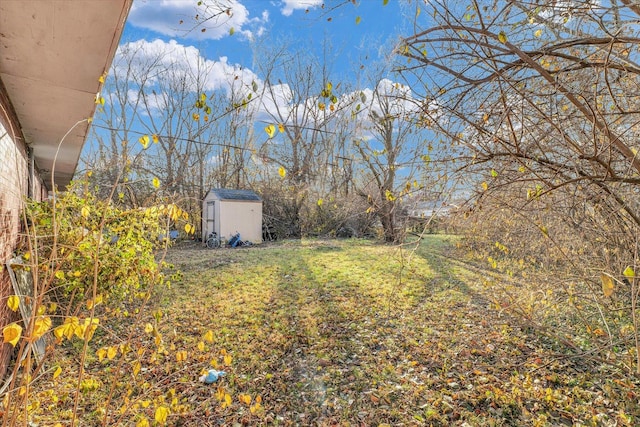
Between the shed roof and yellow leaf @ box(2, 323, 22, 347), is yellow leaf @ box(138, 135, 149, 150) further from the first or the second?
the shed roof

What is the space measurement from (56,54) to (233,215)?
1172 centimetres

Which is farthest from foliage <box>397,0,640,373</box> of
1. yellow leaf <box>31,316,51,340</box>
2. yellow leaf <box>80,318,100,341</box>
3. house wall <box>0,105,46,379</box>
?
house wall <box>0,105,46,379</box>

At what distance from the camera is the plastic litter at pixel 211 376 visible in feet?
10.6

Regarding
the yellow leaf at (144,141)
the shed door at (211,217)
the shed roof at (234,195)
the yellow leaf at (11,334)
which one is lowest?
the yellow leaf at (11,334)

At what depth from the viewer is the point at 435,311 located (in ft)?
16.3

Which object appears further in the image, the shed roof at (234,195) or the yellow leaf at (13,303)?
the shed roof at (234,195)

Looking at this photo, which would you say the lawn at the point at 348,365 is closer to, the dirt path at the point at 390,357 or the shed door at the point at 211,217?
the dirt path at the point at 390,357

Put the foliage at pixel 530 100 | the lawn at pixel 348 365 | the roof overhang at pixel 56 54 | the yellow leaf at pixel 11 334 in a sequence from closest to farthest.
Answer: the yellow leaf at pixel 11 334, the roof overhang at pixel 56 54, the foliage at pixel 530 100, the lawn at pixel 348 365

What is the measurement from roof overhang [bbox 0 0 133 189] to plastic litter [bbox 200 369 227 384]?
85.7 inches

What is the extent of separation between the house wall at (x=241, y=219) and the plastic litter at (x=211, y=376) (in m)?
10.2

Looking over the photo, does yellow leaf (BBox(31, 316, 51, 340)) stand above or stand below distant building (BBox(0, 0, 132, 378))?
below

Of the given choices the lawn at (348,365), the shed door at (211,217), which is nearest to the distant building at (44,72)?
the lawn at (348,365)

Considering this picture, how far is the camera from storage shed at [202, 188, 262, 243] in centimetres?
1331

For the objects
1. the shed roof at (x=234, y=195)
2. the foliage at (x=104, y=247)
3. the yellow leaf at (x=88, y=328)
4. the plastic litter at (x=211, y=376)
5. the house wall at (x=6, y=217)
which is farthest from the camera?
the shed roof at (x=234, y=195)
